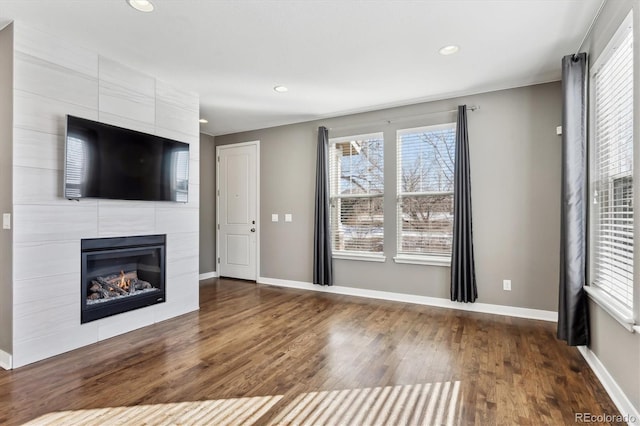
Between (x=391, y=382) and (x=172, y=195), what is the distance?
9.44 ft

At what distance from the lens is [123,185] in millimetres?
3193

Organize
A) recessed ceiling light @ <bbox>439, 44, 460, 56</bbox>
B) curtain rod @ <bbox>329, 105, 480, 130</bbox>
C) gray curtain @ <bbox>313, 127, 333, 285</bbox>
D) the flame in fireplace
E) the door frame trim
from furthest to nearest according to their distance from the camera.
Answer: the door frame trim
gray curtain @ <bbox>313, 127, 333, 285</bbox>
curtain rod @ <bbox>329, 105, 480, 130</bbox>
the flame in fireplace
recessed ceiling light @ <bbox>439, 44, 460, 56</bbox>

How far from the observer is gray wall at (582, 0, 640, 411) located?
6.03 ft

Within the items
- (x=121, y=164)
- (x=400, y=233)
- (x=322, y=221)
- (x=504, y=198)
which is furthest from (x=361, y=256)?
(x=121, y=164)

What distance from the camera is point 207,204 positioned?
19.9ft

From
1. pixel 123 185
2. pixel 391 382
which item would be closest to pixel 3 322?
pixel 123 185

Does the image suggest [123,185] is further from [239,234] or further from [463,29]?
[463,29]

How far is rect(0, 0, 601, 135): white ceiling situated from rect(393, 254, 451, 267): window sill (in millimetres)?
2046

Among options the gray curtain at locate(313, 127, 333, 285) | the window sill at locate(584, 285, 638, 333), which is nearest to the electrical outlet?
the window sill at locate(584, 285, 638, 333)

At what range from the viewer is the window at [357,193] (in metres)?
4.71

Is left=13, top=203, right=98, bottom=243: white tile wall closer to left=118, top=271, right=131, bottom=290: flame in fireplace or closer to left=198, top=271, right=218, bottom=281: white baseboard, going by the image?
left=118, top=271, right=131, bottom=290: flame in fireplace

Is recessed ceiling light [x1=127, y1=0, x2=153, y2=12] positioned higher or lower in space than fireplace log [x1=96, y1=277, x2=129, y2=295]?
higher

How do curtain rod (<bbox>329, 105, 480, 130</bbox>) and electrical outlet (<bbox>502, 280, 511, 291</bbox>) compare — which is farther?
curtain rod (<bbox>329, 105, 480, 130</bbox>)

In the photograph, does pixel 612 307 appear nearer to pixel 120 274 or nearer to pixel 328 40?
pixel 328 40
